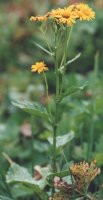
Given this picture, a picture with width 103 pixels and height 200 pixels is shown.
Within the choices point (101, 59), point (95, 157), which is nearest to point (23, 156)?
point (95, 157)

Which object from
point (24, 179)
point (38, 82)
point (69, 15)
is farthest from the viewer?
point (38, 82)

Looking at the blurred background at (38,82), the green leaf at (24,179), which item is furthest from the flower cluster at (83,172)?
the blurred background at (38,82)

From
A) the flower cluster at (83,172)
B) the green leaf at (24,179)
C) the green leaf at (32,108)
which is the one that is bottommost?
the green leaf at (24,179)

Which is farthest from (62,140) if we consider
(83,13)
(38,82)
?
(38,82)

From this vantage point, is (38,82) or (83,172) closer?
(83,172)

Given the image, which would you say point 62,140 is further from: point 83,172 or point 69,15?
point 69,15

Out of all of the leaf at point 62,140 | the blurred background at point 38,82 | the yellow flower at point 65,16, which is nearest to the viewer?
the yellow flower at point 65,16

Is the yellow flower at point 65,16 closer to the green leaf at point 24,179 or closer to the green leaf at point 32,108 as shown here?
the green leaf at point 32,108
